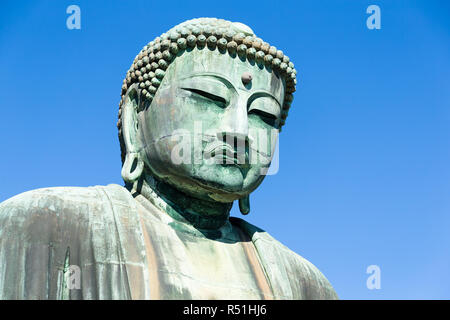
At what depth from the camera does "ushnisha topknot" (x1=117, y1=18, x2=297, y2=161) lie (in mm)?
11609

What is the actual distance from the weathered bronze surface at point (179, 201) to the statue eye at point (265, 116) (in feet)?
0.04

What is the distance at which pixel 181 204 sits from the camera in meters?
11.6

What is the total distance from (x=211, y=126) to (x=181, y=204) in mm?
930

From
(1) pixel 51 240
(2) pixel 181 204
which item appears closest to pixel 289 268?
(2) pixel 181 204

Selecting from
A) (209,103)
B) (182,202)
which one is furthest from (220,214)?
(209,103)

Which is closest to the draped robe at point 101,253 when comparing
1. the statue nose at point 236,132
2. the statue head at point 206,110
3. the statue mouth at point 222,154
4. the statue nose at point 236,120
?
the statue head at point 206,110

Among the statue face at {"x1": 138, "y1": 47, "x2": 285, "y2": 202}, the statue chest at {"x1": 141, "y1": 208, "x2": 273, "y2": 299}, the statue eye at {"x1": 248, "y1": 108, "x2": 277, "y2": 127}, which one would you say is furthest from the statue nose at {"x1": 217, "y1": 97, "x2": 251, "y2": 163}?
the statue chest at {"x1": 141, "y1": 208, "x2": 273, "y2": 299}

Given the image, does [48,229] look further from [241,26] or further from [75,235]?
[241,26]

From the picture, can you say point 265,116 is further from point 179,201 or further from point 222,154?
point 179,201

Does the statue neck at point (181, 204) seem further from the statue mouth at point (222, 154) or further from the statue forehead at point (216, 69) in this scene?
the statue forehead at point (216, 69)

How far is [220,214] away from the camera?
38.7ft

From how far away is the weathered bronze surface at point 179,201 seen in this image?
10.5m

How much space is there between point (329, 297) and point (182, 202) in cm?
196

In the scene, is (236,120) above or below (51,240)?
above
